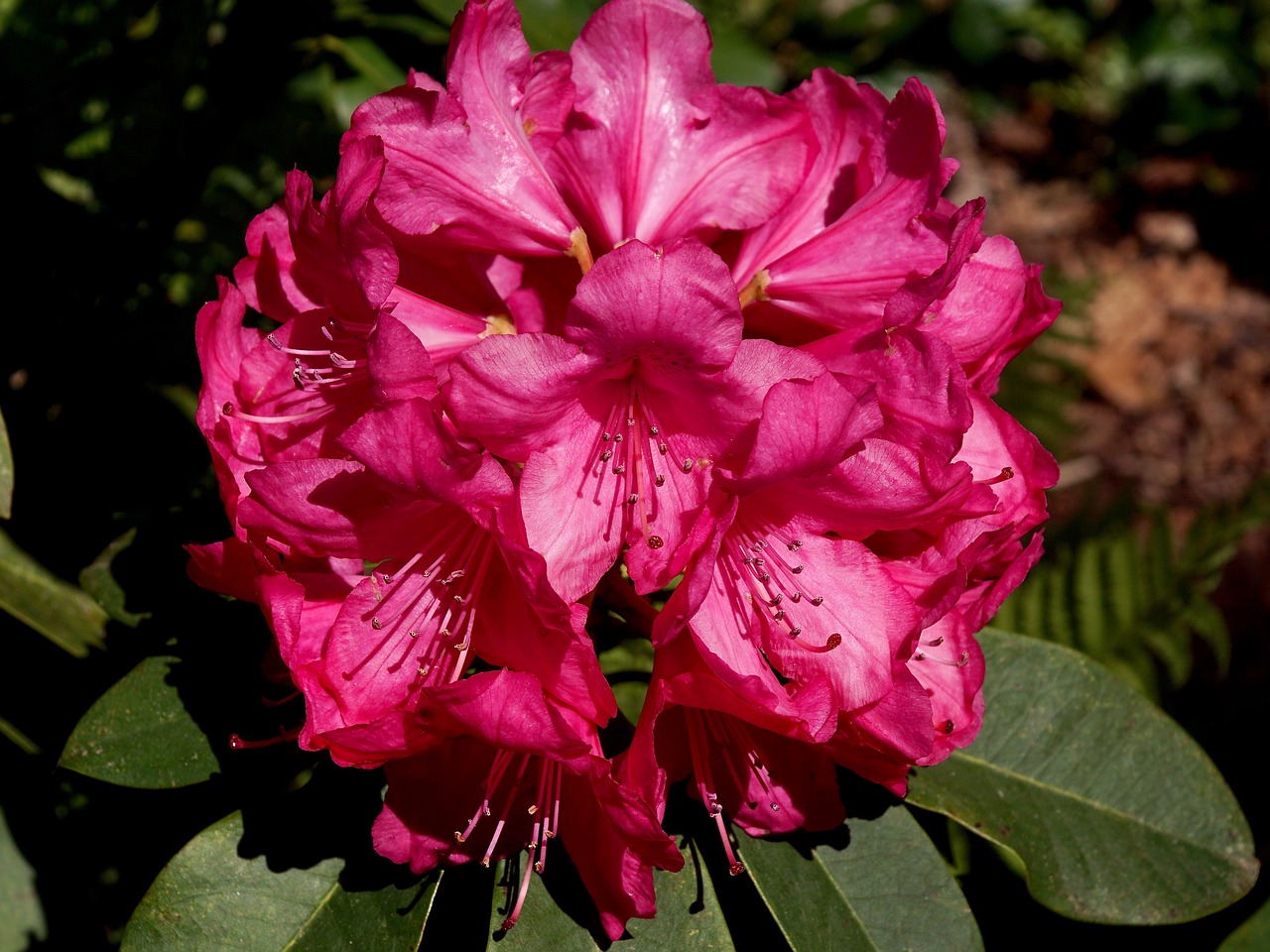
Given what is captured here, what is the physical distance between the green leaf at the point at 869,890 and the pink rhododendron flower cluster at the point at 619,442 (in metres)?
0.06

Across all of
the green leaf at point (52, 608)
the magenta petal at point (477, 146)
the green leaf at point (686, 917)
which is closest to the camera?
the magenta petal at point (477, 146)

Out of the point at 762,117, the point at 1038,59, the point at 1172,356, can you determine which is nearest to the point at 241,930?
the point at 762,117

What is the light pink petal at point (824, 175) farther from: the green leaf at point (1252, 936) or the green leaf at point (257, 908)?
the green leaf at point (1252, 936)

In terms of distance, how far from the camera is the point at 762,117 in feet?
4.23

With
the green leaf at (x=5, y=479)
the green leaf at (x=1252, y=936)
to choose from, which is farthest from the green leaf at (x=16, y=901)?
the green leaf at (x=1252, y=936)

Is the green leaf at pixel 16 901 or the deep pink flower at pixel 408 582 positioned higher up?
the deep pink flower at pixel 408 582

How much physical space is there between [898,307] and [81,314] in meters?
1.38

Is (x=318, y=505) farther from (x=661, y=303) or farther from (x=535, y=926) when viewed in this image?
(x=535, y=926)

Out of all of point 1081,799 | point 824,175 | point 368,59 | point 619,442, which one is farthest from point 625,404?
point 368,59

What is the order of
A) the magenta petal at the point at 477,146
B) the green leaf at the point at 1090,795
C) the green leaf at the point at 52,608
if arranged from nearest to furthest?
the magenta petal at the point at 477,146 < the green leaf at the point at 1090,795 < the green leaf at the point at 52,608

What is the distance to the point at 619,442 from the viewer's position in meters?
1.17

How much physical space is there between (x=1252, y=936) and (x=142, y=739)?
155 centimetres

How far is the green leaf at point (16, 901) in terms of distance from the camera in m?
1.68

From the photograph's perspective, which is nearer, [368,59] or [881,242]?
[881,242]
